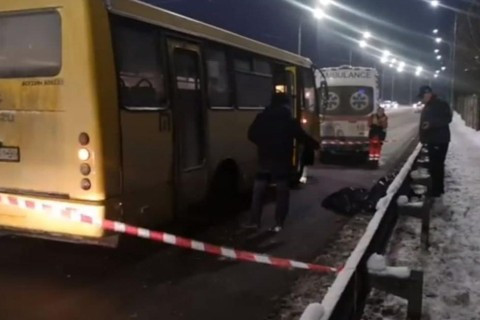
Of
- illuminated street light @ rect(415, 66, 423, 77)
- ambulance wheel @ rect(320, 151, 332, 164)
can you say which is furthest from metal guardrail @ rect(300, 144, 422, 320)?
illuminated street light @ rect(415, 66, 423, 77)

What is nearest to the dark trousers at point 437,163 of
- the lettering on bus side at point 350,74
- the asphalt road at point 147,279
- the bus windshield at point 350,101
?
the asphalt road at point 147,279

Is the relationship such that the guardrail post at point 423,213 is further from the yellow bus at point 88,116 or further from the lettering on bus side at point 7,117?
the lettering on bus side at point 7,117

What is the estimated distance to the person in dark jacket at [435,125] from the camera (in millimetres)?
A: 11070

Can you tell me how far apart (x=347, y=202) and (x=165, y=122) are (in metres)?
4.65

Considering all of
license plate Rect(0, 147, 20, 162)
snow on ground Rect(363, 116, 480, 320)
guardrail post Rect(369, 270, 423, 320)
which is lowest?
snow on ground Rect(363, 116, 480, 320)

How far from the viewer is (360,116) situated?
65.1 ft

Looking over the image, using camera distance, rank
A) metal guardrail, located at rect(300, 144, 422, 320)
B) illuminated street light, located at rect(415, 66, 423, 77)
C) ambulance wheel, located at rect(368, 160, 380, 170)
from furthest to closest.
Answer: illuminated street light, located at rect(415, 66, 423, 77), ambulance wheel, located at rect(368, 160, 380, 170), metal guardrail, located at rect(300, 144, 422, 320)

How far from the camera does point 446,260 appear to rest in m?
7.32

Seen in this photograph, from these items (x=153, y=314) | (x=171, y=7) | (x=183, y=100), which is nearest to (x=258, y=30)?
(x=171, y=7)

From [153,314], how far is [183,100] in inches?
125

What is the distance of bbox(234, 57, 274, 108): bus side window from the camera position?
33.2ft

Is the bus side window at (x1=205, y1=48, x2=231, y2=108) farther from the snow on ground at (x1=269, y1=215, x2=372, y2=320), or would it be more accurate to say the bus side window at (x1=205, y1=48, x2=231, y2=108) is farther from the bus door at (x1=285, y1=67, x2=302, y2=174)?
the bus door at (x1=285, y1=67, x2=302, y2=174)

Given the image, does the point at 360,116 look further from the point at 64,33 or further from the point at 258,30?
the point at 258,30

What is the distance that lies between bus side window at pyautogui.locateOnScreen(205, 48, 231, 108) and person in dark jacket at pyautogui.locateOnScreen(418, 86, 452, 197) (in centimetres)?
381
